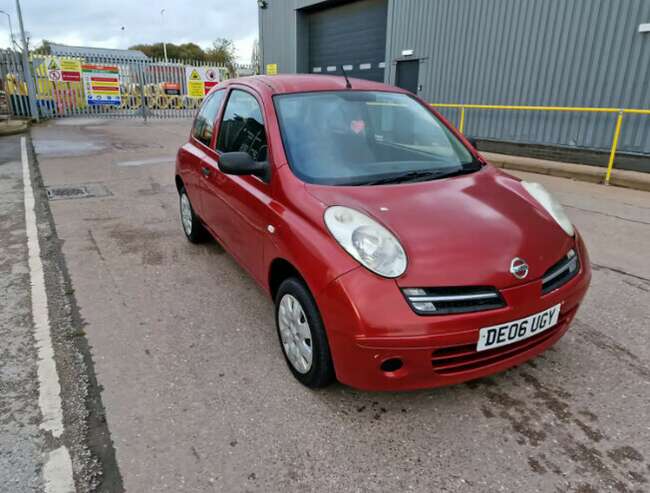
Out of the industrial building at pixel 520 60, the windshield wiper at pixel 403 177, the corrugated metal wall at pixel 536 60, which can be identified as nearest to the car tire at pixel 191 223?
the windshield wiper at pixel 403 177

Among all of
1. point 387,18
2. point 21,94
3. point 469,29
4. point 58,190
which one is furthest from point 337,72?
point 21,94

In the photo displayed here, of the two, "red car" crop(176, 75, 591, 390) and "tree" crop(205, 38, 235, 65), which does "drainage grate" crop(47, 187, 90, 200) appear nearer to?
"red car" crop(176, 75, 591, 390)

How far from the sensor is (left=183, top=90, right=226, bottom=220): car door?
4.15 metres

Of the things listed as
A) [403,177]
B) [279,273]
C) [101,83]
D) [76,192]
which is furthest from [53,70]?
[403,177]

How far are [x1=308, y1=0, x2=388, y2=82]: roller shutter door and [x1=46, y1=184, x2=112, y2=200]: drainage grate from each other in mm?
9288

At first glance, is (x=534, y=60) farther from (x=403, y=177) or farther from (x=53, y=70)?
(x=53, y=70)

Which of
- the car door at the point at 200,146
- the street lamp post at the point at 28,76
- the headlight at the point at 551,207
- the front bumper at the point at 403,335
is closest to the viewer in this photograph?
the front bumper at the point at 403,335

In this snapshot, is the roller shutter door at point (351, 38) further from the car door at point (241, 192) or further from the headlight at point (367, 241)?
the headlight at point (367, 241)

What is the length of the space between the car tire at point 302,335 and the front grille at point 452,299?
50 cm

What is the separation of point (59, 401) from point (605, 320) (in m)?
3.51

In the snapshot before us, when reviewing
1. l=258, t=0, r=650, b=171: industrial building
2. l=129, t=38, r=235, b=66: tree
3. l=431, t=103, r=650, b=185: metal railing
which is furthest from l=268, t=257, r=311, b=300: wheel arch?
l=129, t=38, r=235, b=66: tree

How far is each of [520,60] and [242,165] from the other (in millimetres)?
9360

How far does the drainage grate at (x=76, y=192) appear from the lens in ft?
23.0

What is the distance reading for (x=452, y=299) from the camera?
2.14m
